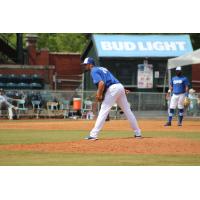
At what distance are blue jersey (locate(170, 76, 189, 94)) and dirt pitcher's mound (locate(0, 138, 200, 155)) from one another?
6.89 meters

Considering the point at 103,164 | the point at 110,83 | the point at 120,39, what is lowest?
the point at 103,164

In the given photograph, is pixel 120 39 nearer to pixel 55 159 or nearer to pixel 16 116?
pixel 16 116

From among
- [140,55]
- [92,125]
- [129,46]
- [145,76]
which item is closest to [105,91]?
[92,125]

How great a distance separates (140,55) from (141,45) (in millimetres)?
641

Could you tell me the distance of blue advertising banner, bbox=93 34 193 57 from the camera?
36062 millimetres

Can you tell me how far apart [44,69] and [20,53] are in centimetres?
275

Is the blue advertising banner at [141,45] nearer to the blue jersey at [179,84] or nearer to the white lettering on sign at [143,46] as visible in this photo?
the white lettering on sign at [143,46]

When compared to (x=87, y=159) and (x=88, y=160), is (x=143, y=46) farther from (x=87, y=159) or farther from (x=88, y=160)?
(x=88, y=160)

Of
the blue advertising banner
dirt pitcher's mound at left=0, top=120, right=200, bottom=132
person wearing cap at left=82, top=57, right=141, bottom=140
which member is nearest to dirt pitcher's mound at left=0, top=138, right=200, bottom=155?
person wearing cap at left=82, top=57, right=141, bottom=140

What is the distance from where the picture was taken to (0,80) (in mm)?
36750

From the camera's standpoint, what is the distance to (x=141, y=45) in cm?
3638

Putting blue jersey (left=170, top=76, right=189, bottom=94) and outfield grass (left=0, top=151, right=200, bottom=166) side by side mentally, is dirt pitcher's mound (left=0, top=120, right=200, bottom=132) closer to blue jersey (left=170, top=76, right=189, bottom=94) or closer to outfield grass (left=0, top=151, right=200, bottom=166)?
blue jersey (left=170, top=76, right=189, bottom=94)

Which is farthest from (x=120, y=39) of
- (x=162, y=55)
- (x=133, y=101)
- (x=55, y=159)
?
(x=55, y=159)

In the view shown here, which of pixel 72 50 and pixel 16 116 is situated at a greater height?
pixel 72 50
